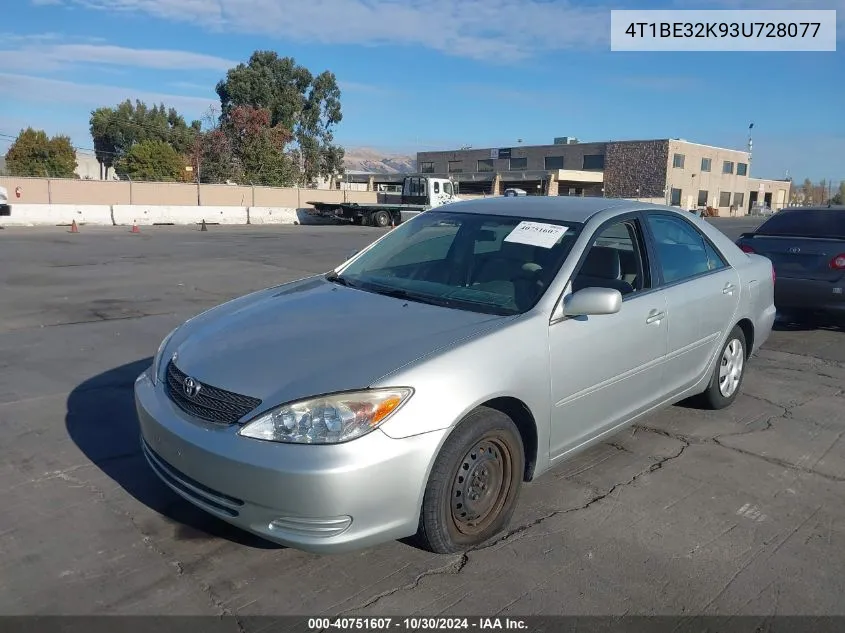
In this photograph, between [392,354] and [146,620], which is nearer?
[146,620]

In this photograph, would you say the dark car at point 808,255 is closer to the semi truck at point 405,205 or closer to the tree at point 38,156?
the semi truck at point 405,205

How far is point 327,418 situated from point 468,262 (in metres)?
1.72

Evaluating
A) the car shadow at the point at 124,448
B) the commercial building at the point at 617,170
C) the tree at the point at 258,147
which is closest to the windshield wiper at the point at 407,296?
Result: the car shadow at the point at 124,448

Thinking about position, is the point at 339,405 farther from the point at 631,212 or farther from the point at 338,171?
the point at 338,171

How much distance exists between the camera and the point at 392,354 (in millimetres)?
2924

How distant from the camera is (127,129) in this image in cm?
7281

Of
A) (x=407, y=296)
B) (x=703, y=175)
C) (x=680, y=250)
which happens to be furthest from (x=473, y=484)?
(x=703, y=175)

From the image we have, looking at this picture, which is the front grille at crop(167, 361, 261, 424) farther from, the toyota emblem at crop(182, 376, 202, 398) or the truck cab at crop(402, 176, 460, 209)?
the truck cab at crop(402, 176, 460, 209)

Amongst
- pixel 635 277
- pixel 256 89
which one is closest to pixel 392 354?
pixel 635 277

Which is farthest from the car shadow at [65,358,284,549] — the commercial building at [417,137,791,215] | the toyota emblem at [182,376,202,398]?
the commercial building at [417,137,791,215]

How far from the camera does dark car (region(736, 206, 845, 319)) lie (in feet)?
26.0

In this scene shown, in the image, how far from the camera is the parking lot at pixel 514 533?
2.79 m

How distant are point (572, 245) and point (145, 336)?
519cm

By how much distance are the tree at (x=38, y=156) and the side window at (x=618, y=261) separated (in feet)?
Result: 216
